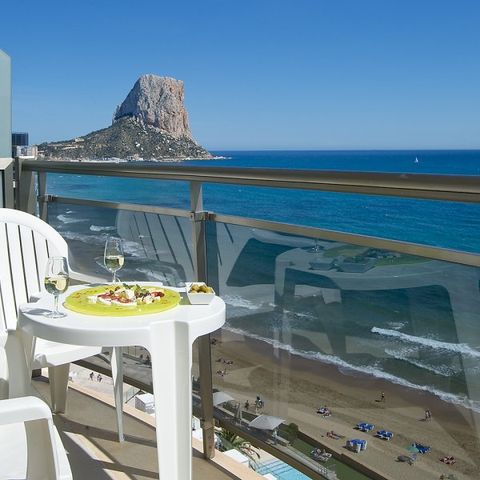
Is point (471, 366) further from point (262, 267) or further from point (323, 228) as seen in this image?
point (262, 267)

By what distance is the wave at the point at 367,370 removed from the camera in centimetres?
181

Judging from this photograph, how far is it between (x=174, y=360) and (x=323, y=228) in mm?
754

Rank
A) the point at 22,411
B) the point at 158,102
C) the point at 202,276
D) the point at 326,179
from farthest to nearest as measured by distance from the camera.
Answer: the point at 158,102 → the point at 202,276 → the point at 326,179 → the point at 22,411

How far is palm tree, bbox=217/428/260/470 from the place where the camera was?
8.45 ft

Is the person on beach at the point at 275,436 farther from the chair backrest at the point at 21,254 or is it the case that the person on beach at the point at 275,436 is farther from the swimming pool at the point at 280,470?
the chair backrest at the point at 21,254

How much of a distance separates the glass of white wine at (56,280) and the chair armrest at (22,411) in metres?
0.57

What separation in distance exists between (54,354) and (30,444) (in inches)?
44.3

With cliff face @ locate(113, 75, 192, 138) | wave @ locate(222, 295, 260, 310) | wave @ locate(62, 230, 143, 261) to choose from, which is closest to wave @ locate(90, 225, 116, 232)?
wave @ locate(62, 230, 143, 261)

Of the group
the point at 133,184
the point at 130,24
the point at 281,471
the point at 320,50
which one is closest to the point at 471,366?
the point at 281,471

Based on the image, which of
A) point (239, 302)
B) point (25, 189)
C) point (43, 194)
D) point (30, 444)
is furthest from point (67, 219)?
point (30, 444)

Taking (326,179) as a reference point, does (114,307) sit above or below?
below

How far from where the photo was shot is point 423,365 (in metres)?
1.90

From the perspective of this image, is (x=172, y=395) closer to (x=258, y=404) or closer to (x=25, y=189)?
(x=258, y=404)

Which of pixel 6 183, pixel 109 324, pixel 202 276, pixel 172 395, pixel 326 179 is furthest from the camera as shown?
pixel 6 183
